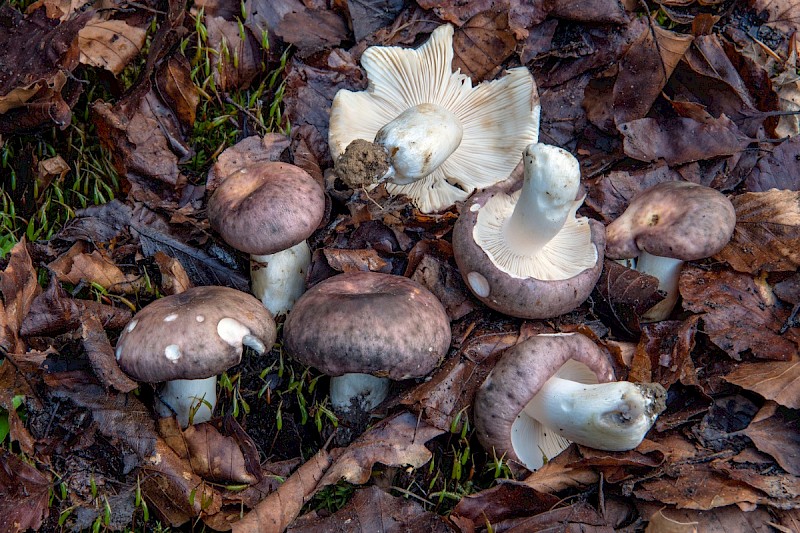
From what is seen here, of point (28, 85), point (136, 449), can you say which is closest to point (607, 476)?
point (136, 449)

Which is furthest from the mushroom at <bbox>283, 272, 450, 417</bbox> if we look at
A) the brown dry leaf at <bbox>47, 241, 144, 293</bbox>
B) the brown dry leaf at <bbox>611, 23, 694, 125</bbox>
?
the brown dry leaf at <bbox>611, 23, 694, 125</bbox>

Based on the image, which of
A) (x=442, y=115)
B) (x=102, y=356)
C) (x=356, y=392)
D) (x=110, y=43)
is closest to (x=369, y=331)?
(x=356, y=392)

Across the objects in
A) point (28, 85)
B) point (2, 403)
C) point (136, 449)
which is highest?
point (28, 85)

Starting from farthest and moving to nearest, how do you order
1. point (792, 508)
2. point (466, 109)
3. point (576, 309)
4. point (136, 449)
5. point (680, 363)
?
point (466, 109) → point (576, 309) → point (680, 363) → point (136, 449) → point (792, 508)

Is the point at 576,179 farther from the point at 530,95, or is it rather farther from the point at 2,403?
the point at 2,403

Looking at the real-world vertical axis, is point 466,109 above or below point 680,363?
above

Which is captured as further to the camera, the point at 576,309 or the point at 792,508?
the point at 576,309

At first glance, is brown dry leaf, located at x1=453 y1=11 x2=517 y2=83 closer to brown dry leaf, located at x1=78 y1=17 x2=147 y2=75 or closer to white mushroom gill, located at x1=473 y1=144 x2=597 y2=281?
white mushroom gill, located at x1=473 y1=144 x2=597 y2=281
